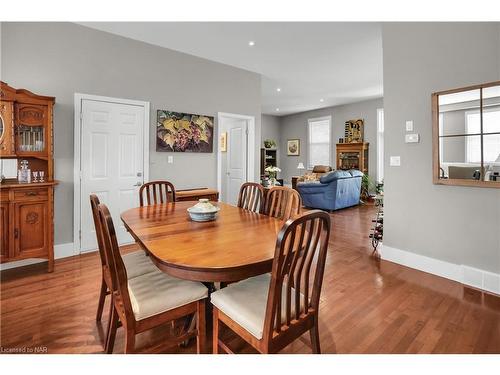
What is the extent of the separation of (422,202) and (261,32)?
2.85 meters

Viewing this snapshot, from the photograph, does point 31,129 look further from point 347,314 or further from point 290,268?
point 347,314

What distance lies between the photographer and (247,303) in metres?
1.35

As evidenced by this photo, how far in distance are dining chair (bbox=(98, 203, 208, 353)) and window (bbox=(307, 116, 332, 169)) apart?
27.0 feet

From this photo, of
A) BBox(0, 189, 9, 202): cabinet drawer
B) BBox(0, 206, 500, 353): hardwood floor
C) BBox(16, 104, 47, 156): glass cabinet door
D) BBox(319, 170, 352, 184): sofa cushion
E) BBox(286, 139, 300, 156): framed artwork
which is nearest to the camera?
BBox(0, 206, 500, 353): hardwood floor

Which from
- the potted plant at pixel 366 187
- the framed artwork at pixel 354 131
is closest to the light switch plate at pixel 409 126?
the potted plant at pixel 366 187

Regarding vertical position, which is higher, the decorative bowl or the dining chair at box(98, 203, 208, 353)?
the decorative bowl

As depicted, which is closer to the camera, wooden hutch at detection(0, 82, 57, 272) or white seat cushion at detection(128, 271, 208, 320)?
white seat cushion at detection(128, 271, 208, 320)

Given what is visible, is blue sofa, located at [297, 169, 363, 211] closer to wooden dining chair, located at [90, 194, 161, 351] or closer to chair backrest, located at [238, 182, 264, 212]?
chair backrest, located at [238, 182, 264, 212]

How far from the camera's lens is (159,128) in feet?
13.2

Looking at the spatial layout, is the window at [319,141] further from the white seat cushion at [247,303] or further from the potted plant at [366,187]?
the white seat cushion at [247,303]

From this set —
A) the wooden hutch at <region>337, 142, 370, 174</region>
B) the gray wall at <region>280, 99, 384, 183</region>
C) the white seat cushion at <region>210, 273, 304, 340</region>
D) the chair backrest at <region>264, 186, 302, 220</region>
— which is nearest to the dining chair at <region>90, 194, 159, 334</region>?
the white seat cushion at <region>210, 273, 304, 340</region>

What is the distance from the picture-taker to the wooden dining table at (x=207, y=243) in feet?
3.97

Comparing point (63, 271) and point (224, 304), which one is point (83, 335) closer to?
point (224, 304)

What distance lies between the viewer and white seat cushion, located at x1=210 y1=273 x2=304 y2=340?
1244mm
